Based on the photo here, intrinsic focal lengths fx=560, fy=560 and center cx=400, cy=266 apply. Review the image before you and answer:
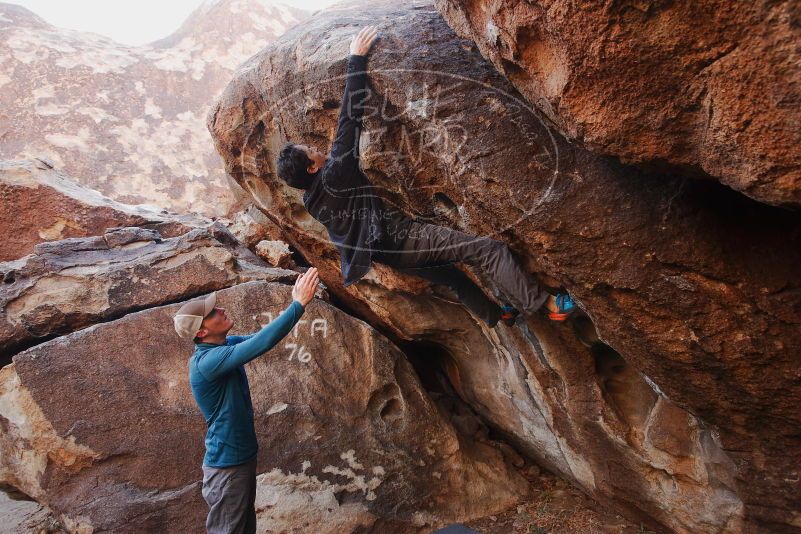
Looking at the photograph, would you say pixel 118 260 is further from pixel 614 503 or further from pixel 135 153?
pixel 135 153

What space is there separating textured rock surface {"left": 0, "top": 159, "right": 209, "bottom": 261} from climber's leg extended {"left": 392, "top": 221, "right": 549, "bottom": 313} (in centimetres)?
349

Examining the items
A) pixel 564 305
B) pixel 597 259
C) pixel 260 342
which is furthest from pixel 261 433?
pixel 597 259

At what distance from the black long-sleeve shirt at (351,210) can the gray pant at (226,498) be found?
1.29 metres

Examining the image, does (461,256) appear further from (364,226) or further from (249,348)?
(249,348)

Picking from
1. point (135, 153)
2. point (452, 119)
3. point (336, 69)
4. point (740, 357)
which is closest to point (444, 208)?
point (452, 119)

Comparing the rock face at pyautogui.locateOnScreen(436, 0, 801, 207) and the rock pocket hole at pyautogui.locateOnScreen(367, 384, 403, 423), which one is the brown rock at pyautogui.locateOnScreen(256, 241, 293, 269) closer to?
the rock pocket hole at pyautogui.locateOnScreen(367, 384, 403, 423)

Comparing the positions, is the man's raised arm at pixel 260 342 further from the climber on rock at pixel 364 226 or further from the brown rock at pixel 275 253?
the brown rock at pixel 275 253

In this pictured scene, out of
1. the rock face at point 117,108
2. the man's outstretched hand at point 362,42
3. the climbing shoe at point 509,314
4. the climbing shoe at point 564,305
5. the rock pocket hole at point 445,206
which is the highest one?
the rock face at point 117,108

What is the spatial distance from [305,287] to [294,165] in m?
0.88

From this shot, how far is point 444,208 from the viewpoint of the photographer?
3387mm

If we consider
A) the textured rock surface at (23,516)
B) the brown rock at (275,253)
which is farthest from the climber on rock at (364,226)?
the textured rock surface at (23,516)

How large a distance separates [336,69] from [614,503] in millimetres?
3728

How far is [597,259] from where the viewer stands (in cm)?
258

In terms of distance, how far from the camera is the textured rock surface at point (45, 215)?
5676 millimetres
